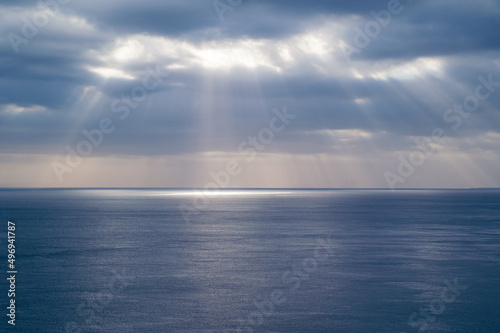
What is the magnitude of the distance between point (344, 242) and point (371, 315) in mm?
40259

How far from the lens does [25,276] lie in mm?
50375

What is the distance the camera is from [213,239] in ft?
267

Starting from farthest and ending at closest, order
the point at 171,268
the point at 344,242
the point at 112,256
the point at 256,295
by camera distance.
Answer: the point at 344,242 → the point at 112,256 → the point at 171,268 → the point at 256,295

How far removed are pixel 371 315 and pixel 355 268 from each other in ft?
58.1

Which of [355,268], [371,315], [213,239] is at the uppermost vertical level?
[213,239]

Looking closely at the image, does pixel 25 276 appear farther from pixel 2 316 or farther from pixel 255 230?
pixel 255 230

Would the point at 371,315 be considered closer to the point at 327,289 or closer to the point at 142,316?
the point at 327,289

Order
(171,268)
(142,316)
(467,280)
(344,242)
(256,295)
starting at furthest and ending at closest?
1. (344,242)
2. (171,268)
3. (467,280)
4. (256,295)
5. (142,316)

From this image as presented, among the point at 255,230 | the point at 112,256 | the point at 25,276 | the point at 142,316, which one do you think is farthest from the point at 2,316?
the point at 255,230

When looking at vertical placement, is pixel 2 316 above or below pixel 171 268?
below

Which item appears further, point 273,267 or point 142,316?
point 273,267

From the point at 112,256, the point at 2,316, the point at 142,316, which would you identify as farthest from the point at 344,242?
the point at 2,316

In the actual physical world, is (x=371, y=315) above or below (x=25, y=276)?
below

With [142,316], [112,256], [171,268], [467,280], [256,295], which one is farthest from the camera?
[112,256]
